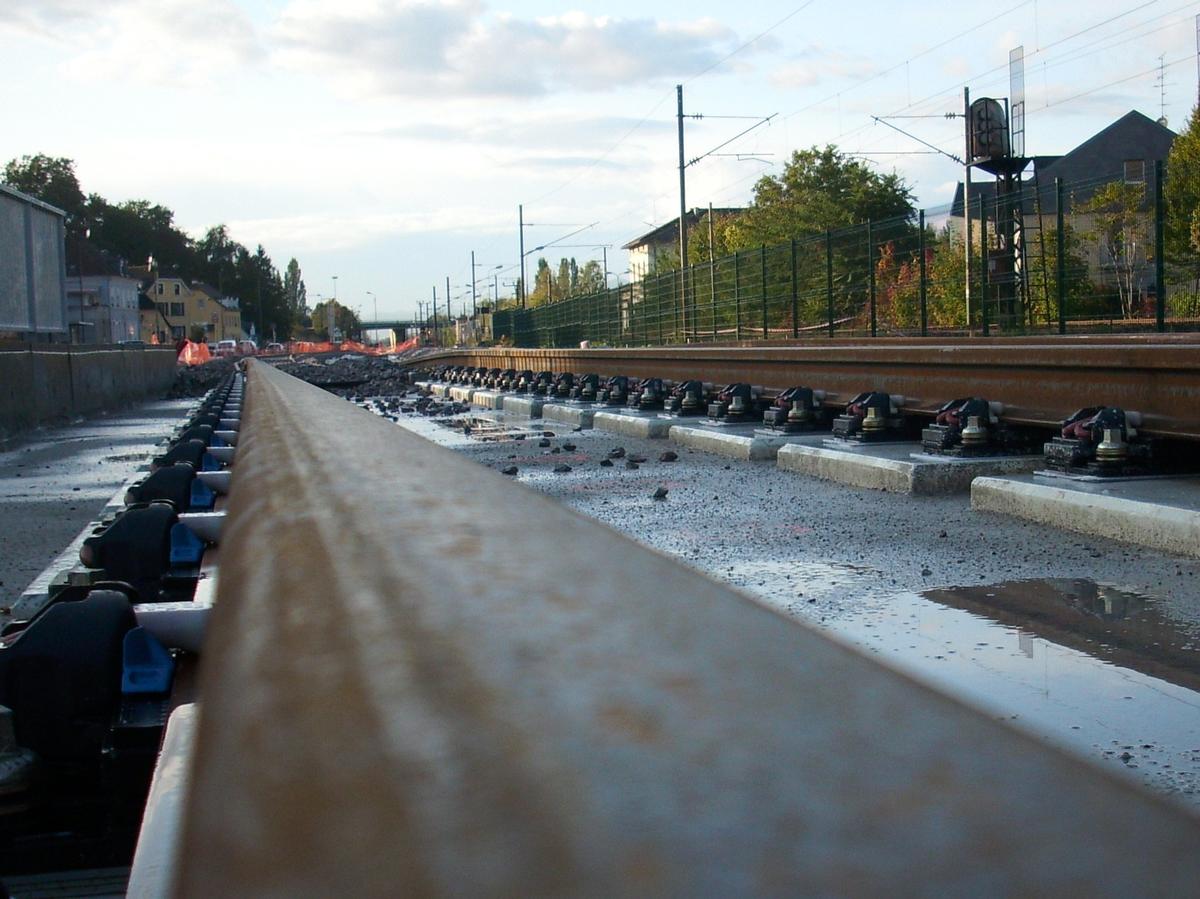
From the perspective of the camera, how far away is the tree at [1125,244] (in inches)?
519

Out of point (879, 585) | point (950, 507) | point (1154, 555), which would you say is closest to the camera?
point (879, 585)

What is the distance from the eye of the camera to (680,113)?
45.2 m

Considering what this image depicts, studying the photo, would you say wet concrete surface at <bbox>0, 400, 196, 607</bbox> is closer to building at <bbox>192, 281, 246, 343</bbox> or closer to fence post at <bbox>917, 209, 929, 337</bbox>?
fence post at <bbox>917, 209, 929, 337</bbox>

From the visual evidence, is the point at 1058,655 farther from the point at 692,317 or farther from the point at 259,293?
the point at 259,293

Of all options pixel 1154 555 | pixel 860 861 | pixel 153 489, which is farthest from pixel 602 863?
pixel 1154 555

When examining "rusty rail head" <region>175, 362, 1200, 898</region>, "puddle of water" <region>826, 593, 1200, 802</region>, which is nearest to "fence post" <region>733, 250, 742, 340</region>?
"puddle of water" <region>826, 593, 1200, 802</region>

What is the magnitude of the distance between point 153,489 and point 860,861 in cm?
391

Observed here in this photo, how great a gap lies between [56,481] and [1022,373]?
7.03 metres

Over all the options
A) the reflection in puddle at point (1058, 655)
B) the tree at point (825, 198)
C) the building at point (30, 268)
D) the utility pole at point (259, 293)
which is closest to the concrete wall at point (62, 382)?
the building at point (30, 268)

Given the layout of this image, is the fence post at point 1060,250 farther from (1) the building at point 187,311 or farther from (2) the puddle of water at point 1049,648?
(1) the building at point 187,311

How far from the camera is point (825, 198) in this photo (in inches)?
3504

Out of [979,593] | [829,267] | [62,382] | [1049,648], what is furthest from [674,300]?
[1049,648]

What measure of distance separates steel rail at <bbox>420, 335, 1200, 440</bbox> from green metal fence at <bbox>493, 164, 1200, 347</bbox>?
141 cm

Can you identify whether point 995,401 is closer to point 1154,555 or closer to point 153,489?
point 1154,555
